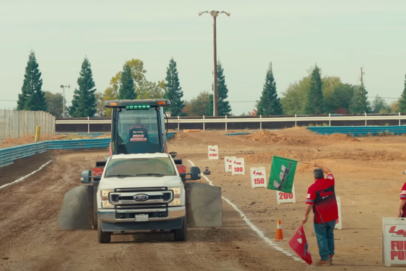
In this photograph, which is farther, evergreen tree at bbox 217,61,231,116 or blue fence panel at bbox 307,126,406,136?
evergreen tree at bbox 217,61,231,116

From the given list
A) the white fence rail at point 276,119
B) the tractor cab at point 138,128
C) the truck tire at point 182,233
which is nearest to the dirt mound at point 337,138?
the white fence rail at point 276,119

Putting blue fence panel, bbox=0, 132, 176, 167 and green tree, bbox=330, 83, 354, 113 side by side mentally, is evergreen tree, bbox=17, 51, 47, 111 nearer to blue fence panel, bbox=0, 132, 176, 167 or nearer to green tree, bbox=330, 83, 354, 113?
blue fence panel, bbox=0, 132, 176, 167

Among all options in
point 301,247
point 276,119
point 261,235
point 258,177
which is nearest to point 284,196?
point 258,177

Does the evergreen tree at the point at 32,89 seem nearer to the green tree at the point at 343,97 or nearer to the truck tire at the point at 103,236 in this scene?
the green tree at the point at 343,97

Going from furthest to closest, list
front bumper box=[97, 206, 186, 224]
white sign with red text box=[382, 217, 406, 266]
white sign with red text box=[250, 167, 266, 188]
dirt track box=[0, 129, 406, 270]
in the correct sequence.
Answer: white sign with red text box=[250, 167, 266, 188]
front bumper box=[97, 206, 186, 224]
dirt track box=[0, 129, 406, 270]
white sign with red text box=[382, 217, 406, 266]

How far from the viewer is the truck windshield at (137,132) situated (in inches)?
818

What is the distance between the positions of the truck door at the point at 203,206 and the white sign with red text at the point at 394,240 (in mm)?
4403

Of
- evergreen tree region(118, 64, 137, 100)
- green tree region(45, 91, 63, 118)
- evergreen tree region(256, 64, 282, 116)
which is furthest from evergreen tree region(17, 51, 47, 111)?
green tree region(45, 91, 63, 118)

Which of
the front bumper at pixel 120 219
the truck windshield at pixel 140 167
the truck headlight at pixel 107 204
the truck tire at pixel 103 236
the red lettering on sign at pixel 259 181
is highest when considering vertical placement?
the truck windshield at pixel 140 167

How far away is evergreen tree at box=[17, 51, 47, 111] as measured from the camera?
333ft

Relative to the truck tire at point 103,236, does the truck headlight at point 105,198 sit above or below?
above

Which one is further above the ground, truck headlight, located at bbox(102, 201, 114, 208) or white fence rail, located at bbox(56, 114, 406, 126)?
white fence rail, located at bbox(56, 114, 406, 126)

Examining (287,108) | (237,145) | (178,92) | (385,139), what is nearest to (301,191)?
(237,145)

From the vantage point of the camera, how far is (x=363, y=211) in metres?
18.8
